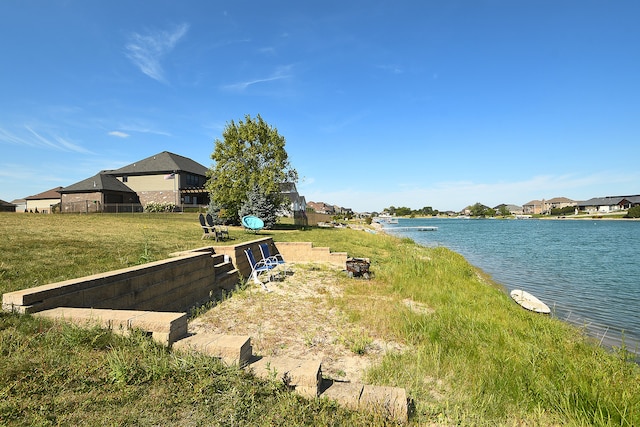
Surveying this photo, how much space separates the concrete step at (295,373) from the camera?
3059mm

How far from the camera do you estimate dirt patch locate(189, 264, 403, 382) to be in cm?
480

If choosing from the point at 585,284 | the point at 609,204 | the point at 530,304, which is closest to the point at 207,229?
the point at 530,304

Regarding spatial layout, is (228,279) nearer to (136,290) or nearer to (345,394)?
(136,290)

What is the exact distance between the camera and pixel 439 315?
262 inches

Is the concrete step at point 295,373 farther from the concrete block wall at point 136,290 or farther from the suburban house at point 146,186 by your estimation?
the suburban house at point 146,186

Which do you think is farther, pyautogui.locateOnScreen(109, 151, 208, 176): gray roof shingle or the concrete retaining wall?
pyautogui.locateOnScreen(109, 151, 208, 176): gray roof shingle

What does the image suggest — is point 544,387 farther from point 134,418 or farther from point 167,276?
point 167,276

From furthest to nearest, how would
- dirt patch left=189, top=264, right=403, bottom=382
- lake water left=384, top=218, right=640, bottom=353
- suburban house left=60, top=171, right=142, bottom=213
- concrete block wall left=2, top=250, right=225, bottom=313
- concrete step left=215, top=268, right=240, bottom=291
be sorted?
suburban house left=60, top=171, right=142, bottom=213, concrete step left=215, top=268, right=240, bottom=291, lake water left=384, top=218, right=640, bottom=353, dirt patch left=189, top=264, right=403, bottom=382, concrete block wall left=2, top=250, right=225, bottom=313

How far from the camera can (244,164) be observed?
86.2 feet

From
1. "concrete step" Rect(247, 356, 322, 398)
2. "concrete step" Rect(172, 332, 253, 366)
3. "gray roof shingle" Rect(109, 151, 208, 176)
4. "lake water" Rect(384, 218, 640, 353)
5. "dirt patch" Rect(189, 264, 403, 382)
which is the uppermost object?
"gray roof shingle" Rect(109, 151, 208, 176)

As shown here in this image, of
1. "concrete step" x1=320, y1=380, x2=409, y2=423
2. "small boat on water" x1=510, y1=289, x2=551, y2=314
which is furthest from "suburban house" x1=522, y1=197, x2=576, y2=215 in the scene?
"concrete step" x1=320, y1=380, x2=409, y2=423

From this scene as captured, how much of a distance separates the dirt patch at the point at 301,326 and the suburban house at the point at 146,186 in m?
32.1

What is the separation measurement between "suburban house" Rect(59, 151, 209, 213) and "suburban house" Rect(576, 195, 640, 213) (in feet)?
475

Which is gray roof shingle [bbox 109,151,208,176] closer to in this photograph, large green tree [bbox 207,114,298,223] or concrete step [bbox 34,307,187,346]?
large green tree [bbox 207,114,298,223]
